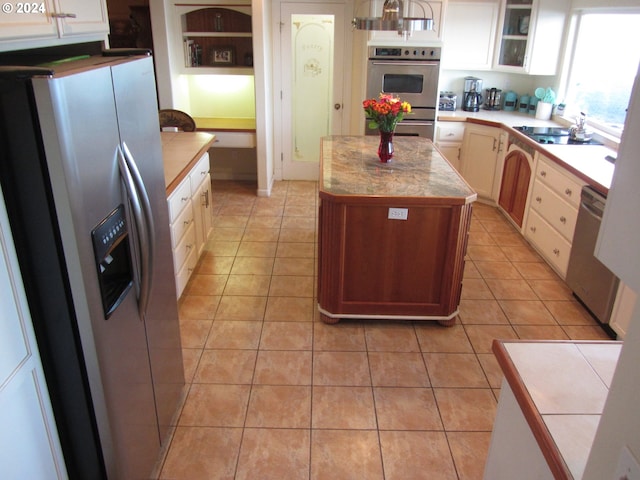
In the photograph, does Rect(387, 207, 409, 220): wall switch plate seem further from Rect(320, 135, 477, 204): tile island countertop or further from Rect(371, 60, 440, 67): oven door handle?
Rect(371, 60, 440, 67): oven door handle

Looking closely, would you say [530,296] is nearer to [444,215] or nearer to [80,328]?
[444,215]

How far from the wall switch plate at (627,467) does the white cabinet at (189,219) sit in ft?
8.59

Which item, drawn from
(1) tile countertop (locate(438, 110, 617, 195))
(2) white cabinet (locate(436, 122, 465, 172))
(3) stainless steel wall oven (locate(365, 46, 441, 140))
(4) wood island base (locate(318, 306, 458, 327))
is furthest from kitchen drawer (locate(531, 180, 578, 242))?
(3) stainless steel wall oven (locate(365, 46, 441, 140))

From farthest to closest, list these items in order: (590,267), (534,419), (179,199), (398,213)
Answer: (590,267) < (179,199) < (398,213) < (534,419)

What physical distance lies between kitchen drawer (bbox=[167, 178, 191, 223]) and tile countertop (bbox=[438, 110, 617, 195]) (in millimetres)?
2486

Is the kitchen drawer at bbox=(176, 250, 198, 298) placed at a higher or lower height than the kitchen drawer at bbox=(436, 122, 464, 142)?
lower

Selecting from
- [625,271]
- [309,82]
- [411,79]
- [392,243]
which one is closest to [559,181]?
[392,243]

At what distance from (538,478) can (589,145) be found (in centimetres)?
367

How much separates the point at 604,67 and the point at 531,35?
31.2 inches

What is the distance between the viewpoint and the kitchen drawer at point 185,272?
3.36 m

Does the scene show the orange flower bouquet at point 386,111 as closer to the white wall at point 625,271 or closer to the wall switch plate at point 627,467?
the white wall at point 625,271

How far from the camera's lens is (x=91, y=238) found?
5.13 feet

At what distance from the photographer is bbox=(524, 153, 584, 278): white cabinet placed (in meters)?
3.73

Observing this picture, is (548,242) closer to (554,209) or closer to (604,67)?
(554,209)
